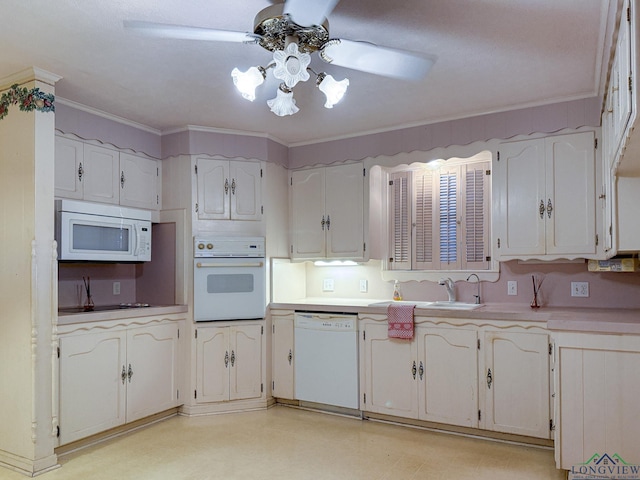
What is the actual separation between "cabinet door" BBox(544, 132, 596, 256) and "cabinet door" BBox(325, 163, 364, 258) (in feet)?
4.78

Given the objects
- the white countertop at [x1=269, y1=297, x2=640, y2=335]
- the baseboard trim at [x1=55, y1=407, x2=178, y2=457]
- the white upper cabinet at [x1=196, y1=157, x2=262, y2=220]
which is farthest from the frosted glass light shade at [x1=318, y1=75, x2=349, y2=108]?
the baseboard trim at [x1=55, y1=407, x2=178, y2=457]

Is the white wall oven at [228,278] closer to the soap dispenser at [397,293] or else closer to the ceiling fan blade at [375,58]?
the soap dispenser at [397,293]

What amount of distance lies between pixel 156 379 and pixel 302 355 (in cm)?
115

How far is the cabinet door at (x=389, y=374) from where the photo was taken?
3578 millimetres

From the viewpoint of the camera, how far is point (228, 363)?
3996 millimetres

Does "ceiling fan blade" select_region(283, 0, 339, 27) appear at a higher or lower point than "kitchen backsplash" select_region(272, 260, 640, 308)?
higher

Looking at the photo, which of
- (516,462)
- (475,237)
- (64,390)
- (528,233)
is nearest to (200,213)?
(64,390)

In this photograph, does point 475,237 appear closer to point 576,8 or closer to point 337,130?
point 337,130

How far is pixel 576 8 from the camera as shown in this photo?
7.22 ft

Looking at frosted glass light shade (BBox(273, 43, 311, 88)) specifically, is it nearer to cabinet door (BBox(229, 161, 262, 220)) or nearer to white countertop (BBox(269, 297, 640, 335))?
white countertop (BBox(269, 297, 640, 335))

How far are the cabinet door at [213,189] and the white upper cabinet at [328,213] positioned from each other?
674 millimetres

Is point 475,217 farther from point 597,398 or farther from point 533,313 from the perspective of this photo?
point 597,398

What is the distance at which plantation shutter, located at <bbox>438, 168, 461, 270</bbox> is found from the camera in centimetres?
403

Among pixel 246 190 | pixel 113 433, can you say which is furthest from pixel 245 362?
pixel 246 190
